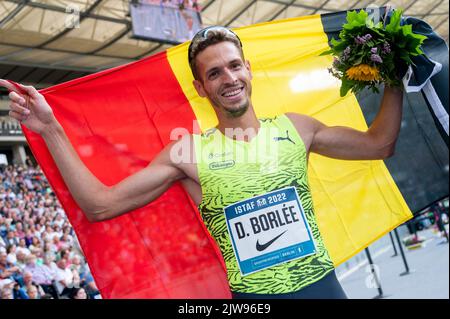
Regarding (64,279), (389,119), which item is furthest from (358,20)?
(64,279)

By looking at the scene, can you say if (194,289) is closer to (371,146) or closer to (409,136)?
(371,146)

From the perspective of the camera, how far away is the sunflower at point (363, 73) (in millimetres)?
2006

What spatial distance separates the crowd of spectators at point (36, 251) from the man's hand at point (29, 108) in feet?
6.04

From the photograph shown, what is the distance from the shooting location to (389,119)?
2146mm

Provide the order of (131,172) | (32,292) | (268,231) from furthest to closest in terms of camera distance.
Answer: (32,292)
(131,172)
(268,231)

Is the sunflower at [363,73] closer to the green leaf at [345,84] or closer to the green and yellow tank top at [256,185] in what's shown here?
the green leaf at [345,84]

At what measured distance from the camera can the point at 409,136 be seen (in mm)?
2658

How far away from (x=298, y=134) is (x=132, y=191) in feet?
2.10

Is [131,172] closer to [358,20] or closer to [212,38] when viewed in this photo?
[212,38]

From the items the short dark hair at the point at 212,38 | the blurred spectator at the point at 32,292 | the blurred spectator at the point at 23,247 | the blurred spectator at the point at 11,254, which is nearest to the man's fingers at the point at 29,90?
the short dark hair at the point at 212,38

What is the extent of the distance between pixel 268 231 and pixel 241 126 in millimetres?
395

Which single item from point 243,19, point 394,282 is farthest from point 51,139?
point 243,19

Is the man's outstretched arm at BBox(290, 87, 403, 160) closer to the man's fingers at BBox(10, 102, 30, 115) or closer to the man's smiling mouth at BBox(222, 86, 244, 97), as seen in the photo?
the man's smiling mouth at BBox(222, 86, 244, 97)
